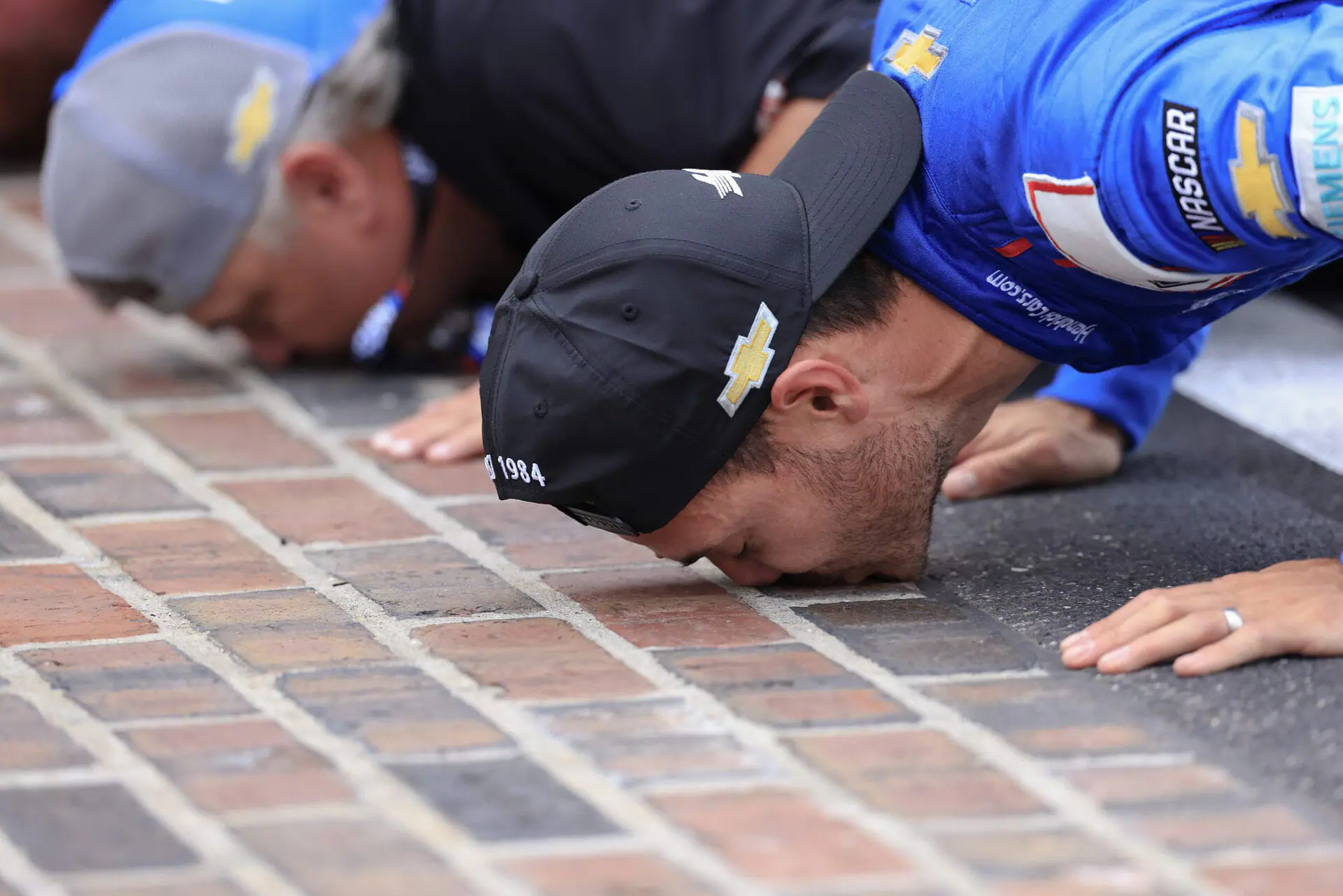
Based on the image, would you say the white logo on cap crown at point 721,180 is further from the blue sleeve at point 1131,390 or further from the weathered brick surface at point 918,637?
the blue sleeve at point 1131,390

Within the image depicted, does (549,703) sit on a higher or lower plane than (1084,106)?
lower

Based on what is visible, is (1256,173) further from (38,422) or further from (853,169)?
(38,422)

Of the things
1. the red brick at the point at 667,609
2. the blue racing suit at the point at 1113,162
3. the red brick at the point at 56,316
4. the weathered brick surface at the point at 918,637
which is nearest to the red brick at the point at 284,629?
the red brick at the point at 667,609

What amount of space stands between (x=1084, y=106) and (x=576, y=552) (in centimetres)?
88

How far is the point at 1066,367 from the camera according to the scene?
2496 mm

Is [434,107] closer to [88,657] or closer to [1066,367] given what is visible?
[1066,367]

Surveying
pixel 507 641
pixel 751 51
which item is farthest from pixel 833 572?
pixel 751 51

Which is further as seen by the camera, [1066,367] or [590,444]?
[1066,367]

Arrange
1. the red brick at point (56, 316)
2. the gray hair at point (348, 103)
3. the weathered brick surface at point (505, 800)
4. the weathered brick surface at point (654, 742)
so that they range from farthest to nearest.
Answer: the red brick at point (56, 316) → the gray hair at point (348, 103) → the weathered brick surface at point (654, 742) → the weathered brick surface at point (505, 800)

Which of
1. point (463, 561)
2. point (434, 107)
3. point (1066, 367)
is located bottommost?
point (463, 561)

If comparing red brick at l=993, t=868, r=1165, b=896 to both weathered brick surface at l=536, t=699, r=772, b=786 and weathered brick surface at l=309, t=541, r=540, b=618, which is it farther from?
→ weathered brick surface at l=309, t=541, r=540, b=618

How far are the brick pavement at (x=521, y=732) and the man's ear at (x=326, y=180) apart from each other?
2.59 ft

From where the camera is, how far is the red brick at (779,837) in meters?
1.35

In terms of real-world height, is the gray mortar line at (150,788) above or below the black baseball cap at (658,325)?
below
